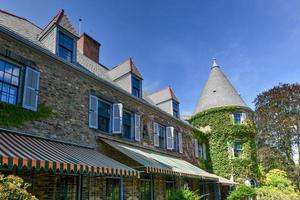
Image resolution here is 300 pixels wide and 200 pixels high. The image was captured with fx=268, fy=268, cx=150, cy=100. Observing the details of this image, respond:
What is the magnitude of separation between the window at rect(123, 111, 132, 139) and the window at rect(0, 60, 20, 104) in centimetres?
697

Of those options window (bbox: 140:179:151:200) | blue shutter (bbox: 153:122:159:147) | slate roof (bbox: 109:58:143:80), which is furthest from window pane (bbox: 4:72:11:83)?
blue shutter (bbox: 153:122:159:147)

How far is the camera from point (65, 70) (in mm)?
12062

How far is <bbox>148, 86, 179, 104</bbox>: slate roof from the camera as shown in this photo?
2377 centimetres

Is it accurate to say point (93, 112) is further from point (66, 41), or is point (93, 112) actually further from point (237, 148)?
point (237, 148)

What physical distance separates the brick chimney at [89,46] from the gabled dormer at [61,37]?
515 centimetres

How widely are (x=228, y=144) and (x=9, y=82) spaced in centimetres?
2235

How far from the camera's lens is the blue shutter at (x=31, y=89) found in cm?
985

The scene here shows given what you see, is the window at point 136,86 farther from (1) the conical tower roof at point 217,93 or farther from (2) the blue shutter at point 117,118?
(1) the conical tower roof at point 217,93

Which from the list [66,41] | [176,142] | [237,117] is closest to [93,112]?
[66,41]

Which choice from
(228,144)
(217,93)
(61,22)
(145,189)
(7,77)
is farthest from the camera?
(217,93)

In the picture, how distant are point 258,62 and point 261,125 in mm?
17783

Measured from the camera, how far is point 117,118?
14.5m

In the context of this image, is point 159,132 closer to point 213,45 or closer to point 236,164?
point 213,45

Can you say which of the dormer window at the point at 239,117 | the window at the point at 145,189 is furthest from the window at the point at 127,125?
the dormer window at the point at 239,117
